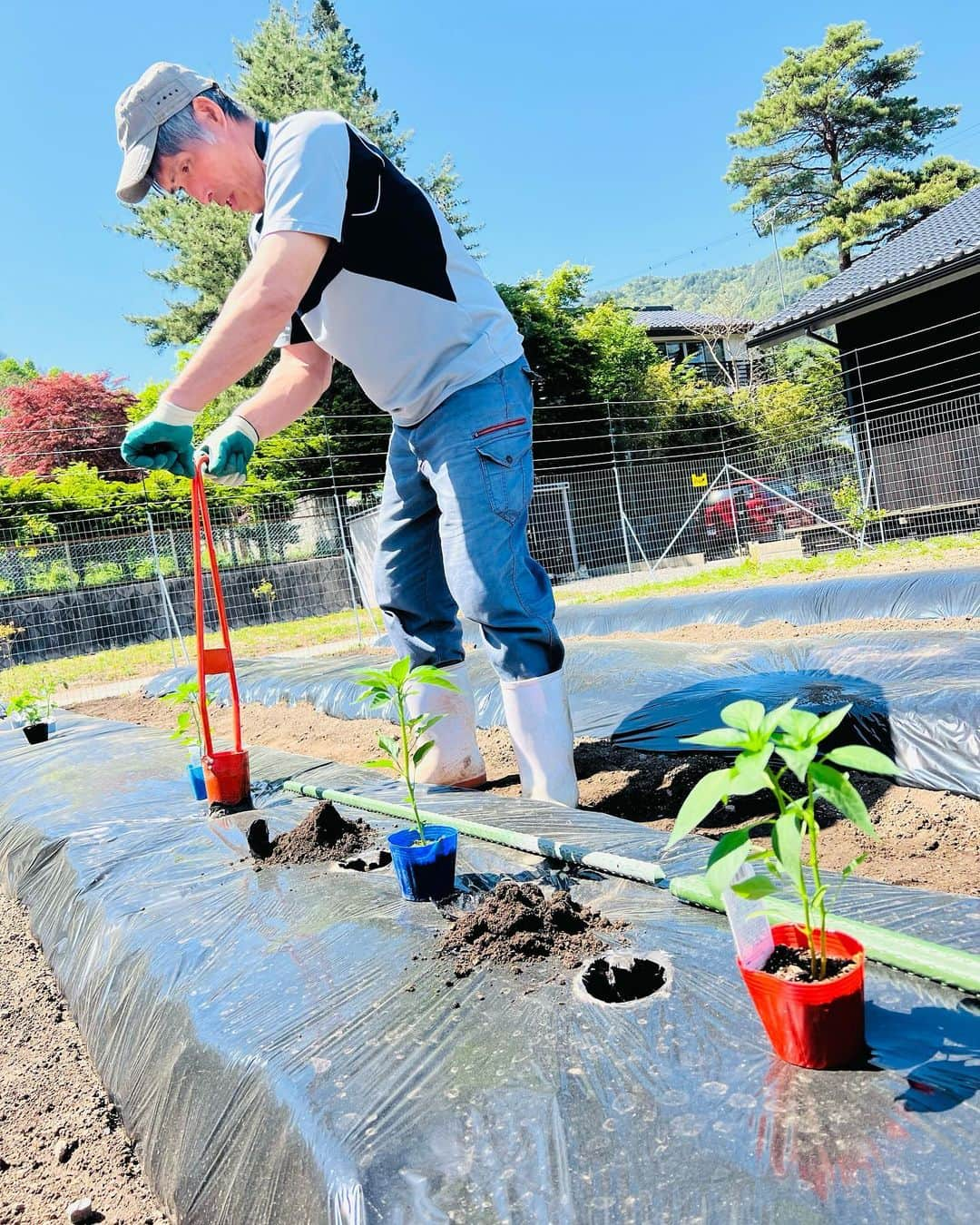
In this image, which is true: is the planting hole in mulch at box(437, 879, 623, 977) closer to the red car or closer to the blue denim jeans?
the blue denim jeans

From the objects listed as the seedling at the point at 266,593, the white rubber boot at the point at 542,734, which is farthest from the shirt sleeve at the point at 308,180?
the seedling at the point at 266,593

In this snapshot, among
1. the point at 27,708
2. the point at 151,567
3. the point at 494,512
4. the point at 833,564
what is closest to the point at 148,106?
the point at 494,512

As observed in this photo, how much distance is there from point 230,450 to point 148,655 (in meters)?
8.24

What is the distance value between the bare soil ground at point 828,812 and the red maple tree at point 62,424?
17158 millimetres

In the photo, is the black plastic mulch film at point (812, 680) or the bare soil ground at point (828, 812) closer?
the bare soil ground at point (828, 812)

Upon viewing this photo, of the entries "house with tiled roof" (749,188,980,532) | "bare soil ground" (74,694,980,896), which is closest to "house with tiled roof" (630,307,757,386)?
"house with tiled roof" (749,188,980,532)

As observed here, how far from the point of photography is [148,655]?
9.51 meters

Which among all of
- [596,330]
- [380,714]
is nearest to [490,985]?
[380,714]

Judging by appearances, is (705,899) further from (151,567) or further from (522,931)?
(151,567)

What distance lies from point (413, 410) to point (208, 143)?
2.22 ft

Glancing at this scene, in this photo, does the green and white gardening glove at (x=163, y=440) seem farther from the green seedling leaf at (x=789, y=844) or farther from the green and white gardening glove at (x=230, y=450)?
the green seedling leaf at (x=789, y=844)

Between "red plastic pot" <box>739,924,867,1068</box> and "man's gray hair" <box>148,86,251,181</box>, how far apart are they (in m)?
1.81

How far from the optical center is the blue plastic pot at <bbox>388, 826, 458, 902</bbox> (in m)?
1.26

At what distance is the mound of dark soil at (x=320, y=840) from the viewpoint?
1.53 metres
